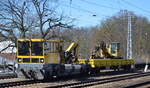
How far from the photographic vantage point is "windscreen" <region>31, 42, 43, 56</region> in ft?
68.0

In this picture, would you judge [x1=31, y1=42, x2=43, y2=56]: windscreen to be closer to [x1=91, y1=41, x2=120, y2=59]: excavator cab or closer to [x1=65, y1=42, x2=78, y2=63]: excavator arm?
[x1=65, y1=42, x2=78, y2=63]: excavator arm

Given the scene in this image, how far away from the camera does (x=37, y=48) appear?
20.8 metres

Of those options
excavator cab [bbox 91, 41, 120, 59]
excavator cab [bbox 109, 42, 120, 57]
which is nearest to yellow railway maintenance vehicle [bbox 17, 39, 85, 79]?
excavator cab [bbox 91, 41, 120, 59]

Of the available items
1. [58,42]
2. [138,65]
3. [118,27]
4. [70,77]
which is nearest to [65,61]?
[70,77]

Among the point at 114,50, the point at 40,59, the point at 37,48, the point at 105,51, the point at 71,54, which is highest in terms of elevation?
the point at 37,48

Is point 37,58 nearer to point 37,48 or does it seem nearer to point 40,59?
point 40,59

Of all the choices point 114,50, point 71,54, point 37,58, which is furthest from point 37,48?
point 114,50

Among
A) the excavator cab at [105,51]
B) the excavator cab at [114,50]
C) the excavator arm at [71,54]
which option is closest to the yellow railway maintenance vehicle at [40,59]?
the excavator arm at [71,54]

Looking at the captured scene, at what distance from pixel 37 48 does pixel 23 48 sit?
3.18ft

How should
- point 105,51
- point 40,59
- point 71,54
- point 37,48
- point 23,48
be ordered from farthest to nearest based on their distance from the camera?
point 105,51, point 71,54, point 23,48, point 37,48, point 40,59

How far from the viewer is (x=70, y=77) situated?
25234 millimetres

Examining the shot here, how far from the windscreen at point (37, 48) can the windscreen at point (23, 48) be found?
0.33 metres

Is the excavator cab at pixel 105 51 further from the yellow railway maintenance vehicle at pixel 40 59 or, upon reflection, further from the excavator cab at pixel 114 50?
the yellow railway maintenance vehicle at pixel 40 59

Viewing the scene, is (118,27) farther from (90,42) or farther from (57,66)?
(57,66)
